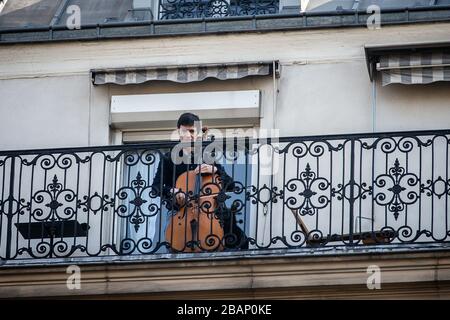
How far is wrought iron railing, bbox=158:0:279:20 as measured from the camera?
21.5m

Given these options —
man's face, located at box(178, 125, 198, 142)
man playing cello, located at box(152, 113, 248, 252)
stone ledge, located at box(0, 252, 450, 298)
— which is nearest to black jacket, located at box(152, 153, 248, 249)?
man playing cello, located at box(152, 113, 248, 252)

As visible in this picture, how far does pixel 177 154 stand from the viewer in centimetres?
1995

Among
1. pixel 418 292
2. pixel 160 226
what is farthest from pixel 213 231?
pixel 418 292

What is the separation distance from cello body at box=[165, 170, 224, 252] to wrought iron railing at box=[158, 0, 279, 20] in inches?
97.5

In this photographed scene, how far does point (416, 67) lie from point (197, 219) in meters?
2.68

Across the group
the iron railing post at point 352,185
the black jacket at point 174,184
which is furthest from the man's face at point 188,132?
the iron railing post at point 352,185

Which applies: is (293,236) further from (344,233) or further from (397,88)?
(397,88)

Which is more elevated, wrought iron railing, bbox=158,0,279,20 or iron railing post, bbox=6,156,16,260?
wrought iron railing, bbox=158,0,279,20

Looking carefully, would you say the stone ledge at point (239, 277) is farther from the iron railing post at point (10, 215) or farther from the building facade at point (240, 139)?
the iron railing post at point (10, 215)

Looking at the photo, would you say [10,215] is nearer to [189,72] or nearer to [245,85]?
[189,72]

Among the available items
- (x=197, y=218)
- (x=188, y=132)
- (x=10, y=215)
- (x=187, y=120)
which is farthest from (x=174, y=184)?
(x=10, y=215)

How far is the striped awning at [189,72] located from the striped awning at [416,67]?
4.02 feet

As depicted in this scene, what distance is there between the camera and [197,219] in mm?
19594

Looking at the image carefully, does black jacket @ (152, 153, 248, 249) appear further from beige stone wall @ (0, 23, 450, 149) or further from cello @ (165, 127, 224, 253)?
beige stone wall @ (0, 23, 450, 149)
